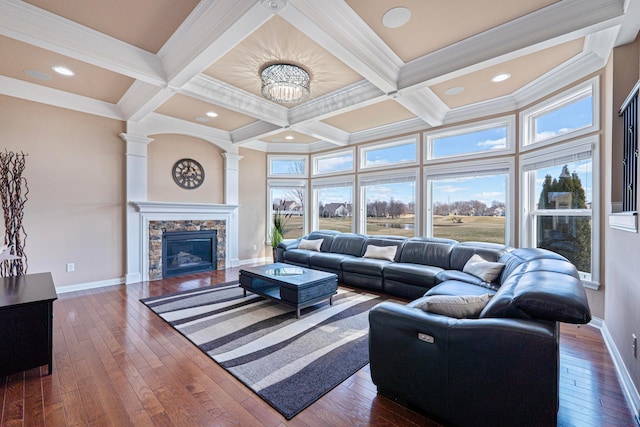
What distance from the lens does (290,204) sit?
726 cm

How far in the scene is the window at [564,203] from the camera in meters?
3.20

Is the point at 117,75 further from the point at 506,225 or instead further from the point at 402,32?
the point at 506,225

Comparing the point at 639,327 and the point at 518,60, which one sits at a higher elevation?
the point at 518,60

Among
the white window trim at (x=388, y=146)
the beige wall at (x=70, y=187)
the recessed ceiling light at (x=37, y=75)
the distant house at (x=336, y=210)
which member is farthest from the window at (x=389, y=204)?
the recessed ceiling light at (x=37, y=75)

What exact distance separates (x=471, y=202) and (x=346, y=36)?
3.59 meters

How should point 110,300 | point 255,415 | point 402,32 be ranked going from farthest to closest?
point 110,300 < point 402,32 < point 255,415

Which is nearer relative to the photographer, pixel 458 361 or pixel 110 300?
pixel 458 361

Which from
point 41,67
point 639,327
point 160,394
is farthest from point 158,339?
point 639,327

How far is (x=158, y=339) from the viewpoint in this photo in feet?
9.05

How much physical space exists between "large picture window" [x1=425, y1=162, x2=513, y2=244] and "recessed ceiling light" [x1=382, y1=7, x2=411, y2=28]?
292cm

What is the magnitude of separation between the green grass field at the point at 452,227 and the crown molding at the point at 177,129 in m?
3.26

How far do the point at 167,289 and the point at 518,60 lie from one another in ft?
19.0

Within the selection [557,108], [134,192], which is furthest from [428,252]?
[134,192]

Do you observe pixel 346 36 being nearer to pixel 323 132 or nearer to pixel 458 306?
pixel 458 306
